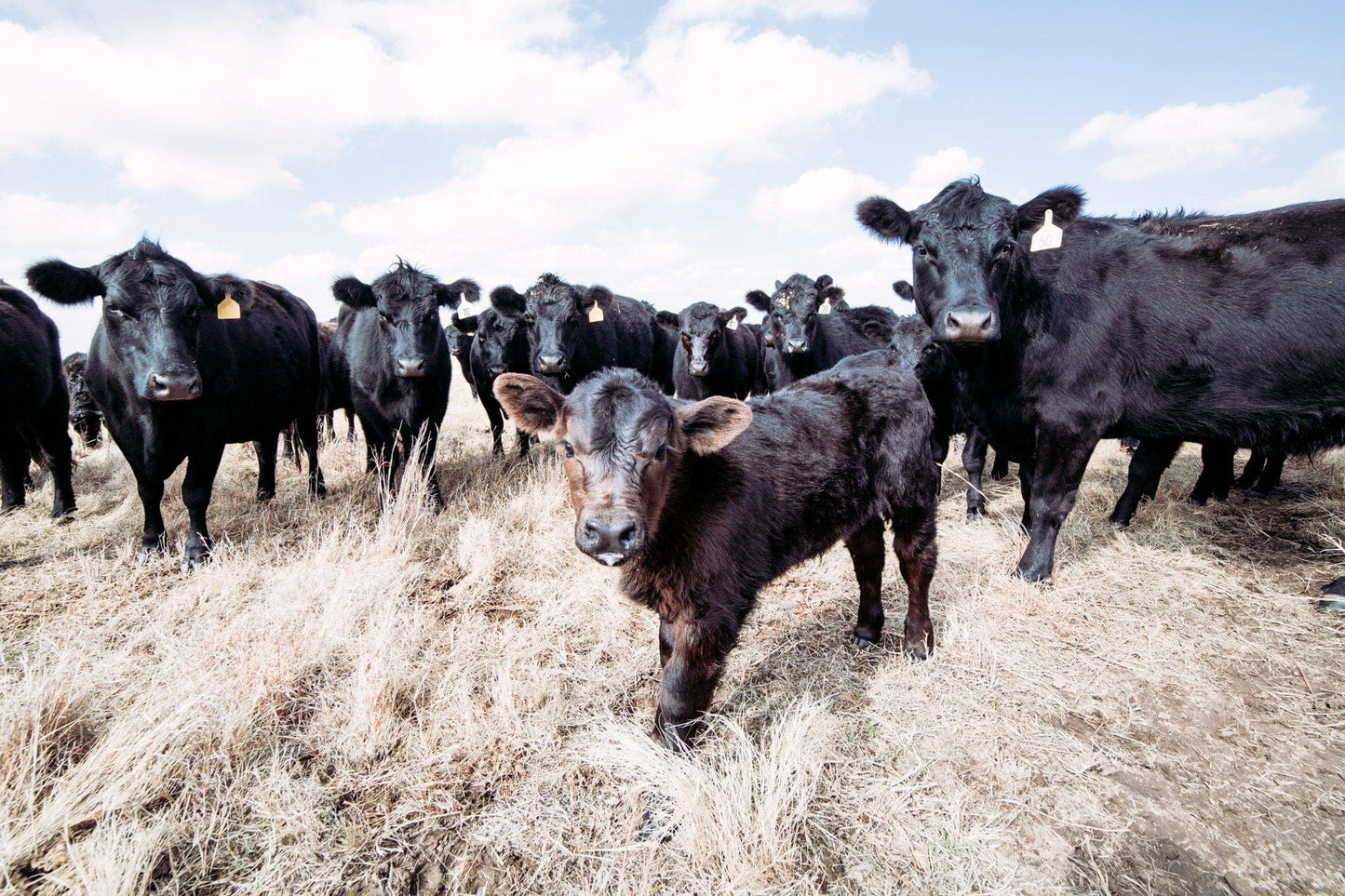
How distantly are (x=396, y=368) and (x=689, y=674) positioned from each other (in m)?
5.00

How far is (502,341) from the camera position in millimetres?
10352

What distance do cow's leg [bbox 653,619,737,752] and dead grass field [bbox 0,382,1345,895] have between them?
0.17m

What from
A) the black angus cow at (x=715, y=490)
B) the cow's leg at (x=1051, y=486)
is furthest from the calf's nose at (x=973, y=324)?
the cow's leg at (x=1051, y=486)

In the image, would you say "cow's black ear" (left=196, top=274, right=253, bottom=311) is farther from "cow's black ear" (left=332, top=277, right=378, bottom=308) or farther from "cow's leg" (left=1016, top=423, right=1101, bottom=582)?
"cow's leg" (left=1016, top=423, right=1101, bottom=582)

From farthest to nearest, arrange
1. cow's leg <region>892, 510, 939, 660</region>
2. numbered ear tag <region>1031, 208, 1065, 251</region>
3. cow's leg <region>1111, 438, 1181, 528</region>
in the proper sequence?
cow's leg <region>1111, 438, 1181, 528</region>
numbered ear tag <region>1031, 208, 1065, 251</region>
cow's leg <region>892, 510, 939, 660</region>

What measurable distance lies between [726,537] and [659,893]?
1.32 metres

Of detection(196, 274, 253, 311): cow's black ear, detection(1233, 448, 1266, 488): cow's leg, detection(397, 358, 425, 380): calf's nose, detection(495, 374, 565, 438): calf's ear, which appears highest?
detection(196, 274, 253, 311): cow's black ear

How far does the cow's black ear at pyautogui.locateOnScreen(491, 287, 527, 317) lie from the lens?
1006cm

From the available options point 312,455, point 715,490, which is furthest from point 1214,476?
point 312,455

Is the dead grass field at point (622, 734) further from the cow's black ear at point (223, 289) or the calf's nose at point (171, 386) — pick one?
the cow's black ear at point (223, 289)

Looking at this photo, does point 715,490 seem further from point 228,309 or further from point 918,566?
point 228,309

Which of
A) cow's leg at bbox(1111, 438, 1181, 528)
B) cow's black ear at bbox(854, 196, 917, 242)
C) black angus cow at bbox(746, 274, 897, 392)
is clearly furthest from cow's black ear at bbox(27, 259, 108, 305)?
cow's leg at bbox(1111, 438, 1181, 528)

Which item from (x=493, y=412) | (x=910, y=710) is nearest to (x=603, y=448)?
(x=910, y=710)

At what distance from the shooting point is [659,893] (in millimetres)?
2020
